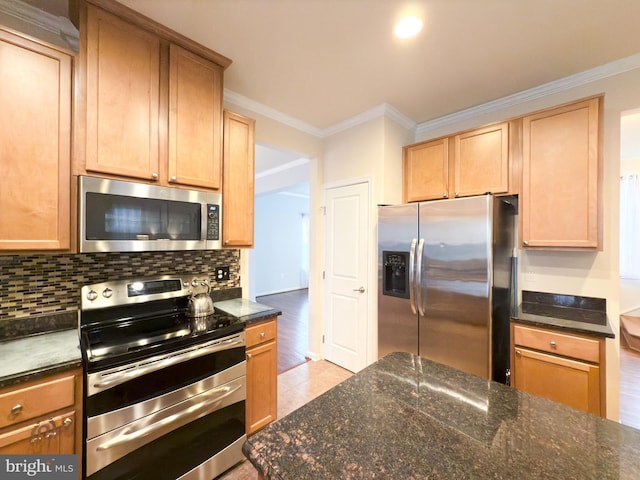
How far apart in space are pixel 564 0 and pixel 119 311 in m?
3.10

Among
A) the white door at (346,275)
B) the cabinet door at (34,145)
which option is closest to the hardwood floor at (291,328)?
the white door at (346,275)

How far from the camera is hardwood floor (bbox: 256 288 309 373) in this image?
130 inches

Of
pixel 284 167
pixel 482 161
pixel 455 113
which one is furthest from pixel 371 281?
pixel 284 167

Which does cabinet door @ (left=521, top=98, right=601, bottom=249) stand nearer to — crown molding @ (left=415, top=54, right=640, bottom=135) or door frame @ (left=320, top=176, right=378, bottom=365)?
crown molding @ (left=415, top=54, right=640, bottom=135)

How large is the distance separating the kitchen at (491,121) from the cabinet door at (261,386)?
805mm

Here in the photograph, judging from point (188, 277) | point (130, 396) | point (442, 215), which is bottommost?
point (130, 396)

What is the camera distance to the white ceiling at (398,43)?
153cm

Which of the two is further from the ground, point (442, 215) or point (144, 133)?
point (144, 133)

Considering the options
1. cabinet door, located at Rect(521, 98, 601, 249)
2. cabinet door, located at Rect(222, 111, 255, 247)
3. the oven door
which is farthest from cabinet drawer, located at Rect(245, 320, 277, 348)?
cabinet door, located at Rect(521, 98, 601, 249)

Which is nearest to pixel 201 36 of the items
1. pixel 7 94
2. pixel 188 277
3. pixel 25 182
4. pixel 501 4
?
pixel 7 94

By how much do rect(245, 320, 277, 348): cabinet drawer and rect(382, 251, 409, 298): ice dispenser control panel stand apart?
3.76 feet

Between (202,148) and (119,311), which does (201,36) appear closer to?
(202,148)

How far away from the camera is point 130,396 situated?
1.31 m

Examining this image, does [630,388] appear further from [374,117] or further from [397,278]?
[374,117]
